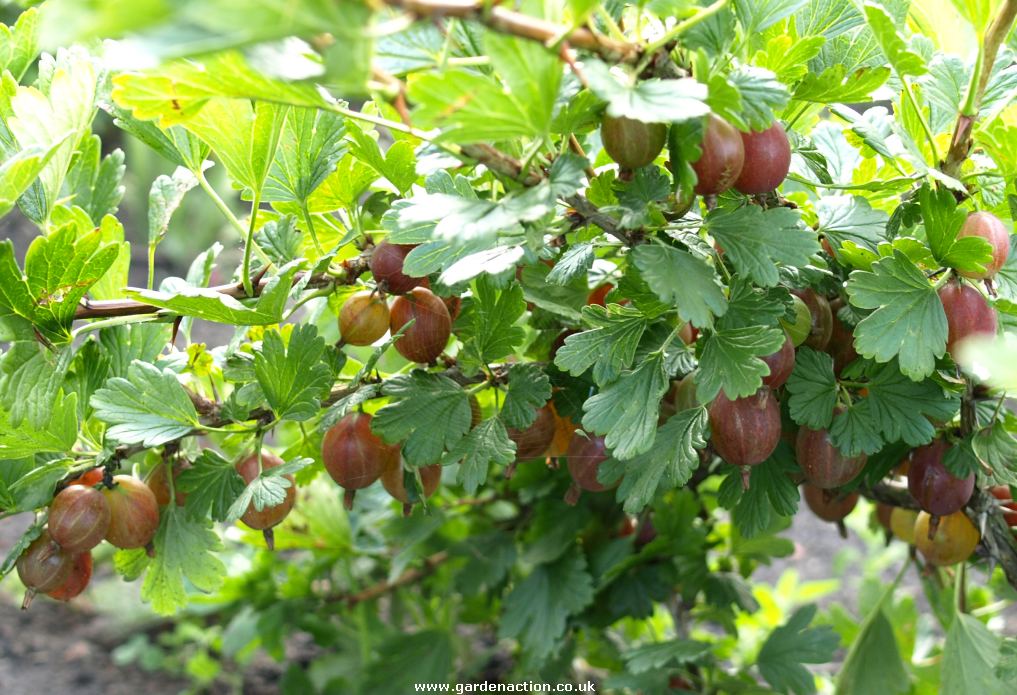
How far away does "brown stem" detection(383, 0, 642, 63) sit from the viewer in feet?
1.18

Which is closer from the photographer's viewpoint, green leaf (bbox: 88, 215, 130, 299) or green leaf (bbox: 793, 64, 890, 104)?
green leaf (bbox: 793, 64, 890, 104)

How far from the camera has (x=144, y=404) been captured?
0.63m

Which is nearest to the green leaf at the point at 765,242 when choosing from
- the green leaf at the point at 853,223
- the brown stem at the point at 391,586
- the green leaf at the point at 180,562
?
the green leaf at the point at 853,223

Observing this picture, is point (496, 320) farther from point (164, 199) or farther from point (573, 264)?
point (164, 199)

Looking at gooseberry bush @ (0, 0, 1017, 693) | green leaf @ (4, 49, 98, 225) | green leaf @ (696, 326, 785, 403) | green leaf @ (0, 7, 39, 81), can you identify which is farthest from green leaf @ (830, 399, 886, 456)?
green leaf @ (0, 7, 39, 81)

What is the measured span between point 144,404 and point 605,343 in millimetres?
314

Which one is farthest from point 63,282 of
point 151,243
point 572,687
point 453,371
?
point 572,687

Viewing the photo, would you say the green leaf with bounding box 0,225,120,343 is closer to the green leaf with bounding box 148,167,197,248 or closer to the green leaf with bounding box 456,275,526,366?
the green leaf with bounding box 148,167,197,248

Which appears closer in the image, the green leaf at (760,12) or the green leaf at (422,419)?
the green leaf at (760,12)

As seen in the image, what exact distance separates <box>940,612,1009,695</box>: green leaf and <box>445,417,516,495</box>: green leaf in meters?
0.45

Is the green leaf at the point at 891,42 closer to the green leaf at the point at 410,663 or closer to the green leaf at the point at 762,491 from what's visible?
the green leaf at the point at 762,491

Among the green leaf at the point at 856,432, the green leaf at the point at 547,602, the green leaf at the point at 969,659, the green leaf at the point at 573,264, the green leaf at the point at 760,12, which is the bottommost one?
the green leaf at the point at 547,602

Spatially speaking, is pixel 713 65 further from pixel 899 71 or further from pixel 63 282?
pixel 63 282

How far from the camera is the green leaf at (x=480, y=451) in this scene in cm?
62
